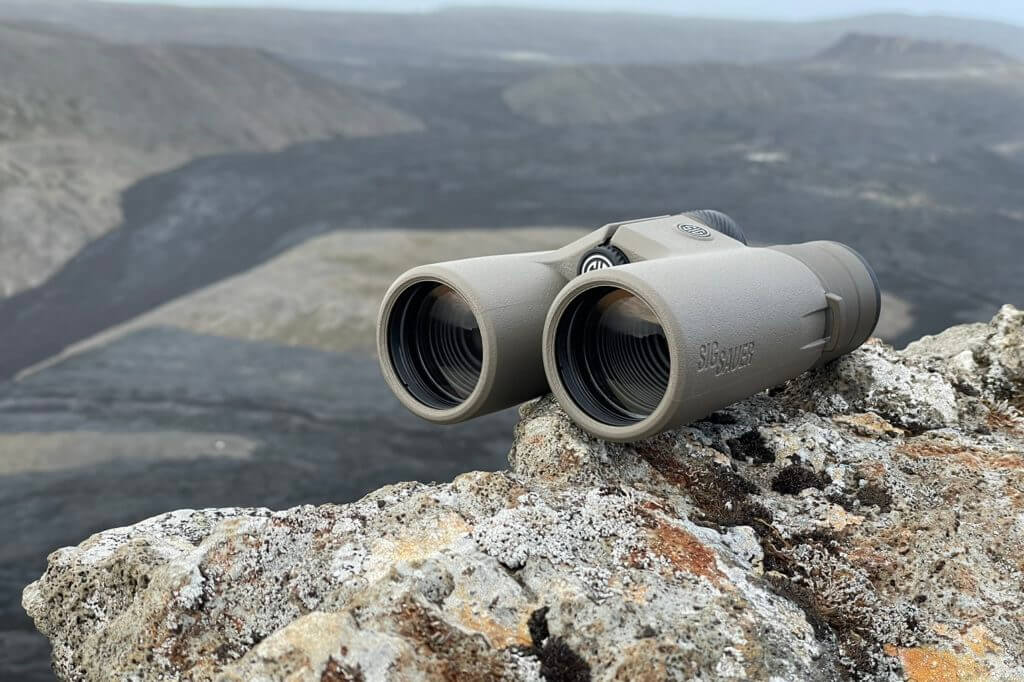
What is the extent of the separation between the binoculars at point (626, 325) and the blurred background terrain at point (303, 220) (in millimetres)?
22445

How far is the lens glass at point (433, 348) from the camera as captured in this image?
10914mm

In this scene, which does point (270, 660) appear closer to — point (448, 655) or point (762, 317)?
point (448, 655)

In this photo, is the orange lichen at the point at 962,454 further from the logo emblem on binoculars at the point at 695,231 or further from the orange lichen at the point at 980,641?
the logo emblem on binoculars at the point at 695,231

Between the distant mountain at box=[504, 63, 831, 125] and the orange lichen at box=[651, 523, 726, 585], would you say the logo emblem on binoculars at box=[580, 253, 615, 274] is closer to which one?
the orange lichen at box=[651, 523, 726, 585]

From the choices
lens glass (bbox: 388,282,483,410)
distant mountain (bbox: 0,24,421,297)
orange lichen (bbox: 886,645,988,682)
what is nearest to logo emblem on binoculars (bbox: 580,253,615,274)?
lens glass (bbox: 388,282,483,410)

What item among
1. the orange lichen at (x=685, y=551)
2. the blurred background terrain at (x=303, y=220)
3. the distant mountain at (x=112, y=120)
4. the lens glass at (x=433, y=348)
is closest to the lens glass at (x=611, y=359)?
the lens glass at (x=433, y=348)

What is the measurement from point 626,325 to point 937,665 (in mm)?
4155

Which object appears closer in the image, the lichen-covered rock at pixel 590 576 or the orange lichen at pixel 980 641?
the lichen-covered rock at pixel 590 576

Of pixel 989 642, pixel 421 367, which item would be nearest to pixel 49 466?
pixel 421 367

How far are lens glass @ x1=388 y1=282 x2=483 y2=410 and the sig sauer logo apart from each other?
9.54ft

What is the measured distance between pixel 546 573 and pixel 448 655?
1156 millimetres

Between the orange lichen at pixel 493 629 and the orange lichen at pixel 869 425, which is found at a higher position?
the orange lichen at pixel 869 425

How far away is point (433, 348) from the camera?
1123 centimetres

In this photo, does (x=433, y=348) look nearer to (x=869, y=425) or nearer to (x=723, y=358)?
(x=723, y=358)
